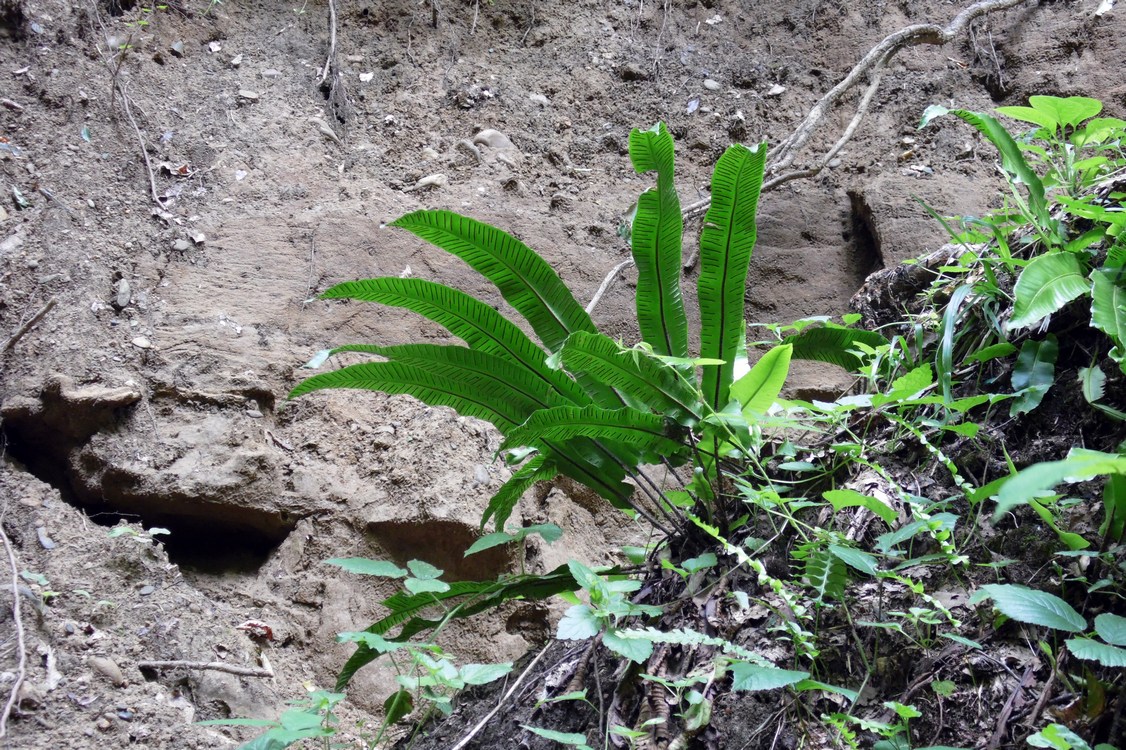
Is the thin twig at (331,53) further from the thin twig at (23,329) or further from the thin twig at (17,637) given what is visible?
the thin twig at (17,637)

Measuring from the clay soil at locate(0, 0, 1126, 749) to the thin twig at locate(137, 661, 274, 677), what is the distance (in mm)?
23

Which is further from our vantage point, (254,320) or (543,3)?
(543,3)

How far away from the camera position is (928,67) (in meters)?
3.89

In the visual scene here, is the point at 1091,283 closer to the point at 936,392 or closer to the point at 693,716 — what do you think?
the point at 936,392

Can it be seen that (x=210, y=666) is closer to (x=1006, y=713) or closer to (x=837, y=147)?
(x=1006, y=713)

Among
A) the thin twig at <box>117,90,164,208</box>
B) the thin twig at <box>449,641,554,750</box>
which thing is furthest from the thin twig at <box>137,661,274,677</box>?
the thin twig at <box>117,90,164,208</box>

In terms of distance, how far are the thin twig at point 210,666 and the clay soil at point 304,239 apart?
2cm

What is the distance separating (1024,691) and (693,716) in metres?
0.53

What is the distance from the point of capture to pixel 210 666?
7.14ft

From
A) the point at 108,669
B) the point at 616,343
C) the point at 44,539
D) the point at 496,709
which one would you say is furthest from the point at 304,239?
the point at 496,709

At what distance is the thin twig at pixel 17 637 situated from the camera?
180 cm

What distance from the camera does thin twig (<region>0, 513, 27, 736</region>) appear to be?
5.90 feet

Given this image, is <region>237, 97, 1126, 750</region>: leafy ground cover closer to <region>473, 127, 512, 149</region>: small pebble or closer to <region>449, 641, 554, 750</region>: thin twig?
<region>449, 641, 554, 750</region>: thin twig

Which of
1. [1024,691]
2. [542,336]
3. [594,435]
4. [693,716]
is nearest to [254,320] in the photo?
[542,336]
